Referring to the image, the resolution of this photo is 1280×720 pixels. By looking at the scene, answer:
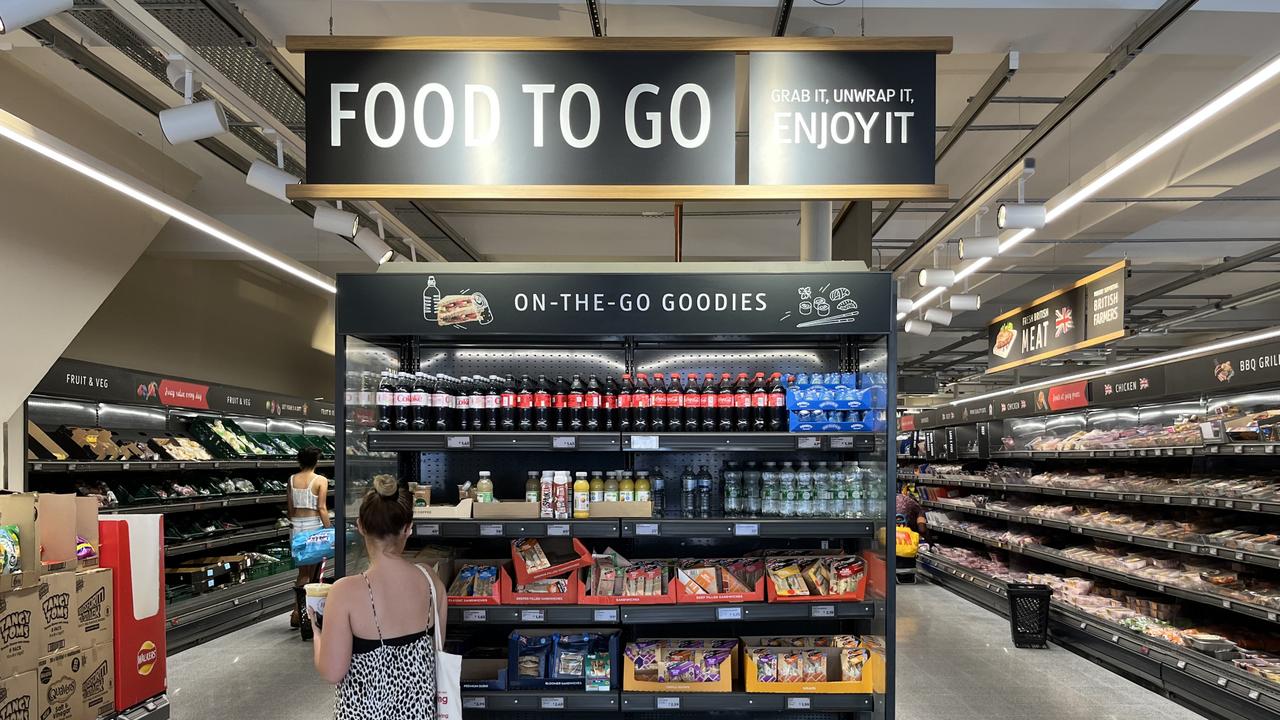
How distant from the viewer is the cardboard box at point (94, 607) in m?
2.95

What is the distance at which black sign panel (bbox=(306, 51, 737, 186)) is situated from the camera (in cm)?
302

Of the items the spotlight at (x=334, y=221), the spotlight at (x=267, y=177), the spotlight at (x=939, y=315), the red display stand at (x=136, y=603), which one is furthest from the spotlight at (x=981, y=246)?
the red display stand at (x=136, y=603)

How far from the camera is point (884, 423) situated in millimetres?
4199

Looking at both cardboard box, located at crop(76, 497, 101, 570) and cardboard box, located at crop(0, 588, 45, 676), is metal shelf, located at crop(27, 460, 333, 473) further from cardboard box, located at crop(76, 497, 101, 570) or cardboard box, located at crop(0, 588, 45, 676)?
cardboard box, located at crop(0, 588, 45, 676)

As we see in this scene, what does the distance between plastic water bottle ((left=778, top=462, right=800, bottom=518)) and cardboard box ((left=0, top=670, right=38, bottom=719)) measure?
3.19 m

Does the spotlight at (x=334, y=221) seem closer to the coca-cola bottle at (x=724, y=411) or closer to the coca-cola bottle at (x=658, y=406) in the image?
the coca-cola bottle at (x=658, y=406)

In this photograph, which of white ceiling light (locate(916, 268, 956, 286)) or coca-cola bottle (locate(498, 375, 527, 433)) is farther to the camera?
white ceiling light (locate(916, 268, 956, 286))

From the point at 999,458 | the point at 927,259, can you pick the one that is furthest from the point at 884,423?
the point at 927,259

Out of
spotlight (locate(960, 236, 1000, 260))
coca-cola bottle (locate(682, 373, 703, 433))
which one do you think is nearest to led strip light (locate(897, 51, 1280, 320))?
spotlight (locate(960, 236, 1000, 260))

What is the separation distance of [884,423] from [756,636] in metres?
1.38

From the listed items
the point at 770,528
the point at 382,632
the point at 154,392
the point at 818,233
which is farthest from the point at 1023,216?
the point at 154,392

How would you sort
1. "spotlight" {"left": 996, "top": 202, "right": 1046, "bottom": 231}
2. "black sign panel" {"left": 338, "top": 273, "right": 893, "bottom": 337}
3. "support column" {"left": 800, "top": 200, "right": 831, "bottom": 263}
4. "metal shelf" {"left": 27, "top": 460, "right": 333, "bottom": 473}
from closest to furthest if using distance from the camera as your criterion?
"black sign panel" {"left": 338, "top": 273, "right": 893, "bottom": 337}
"spotlight" {"left": 996, "top": 202, "right": 1046, "bottom": 231}
"metal shelf" {"left": 27, "top": 460, "right": 333, "bottom": 473}
"support column" {"left": 800, "top": 200, "right": 831, "bottom": 263}

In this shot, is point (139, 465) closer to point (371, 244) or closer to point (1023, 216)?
point (371, 244)

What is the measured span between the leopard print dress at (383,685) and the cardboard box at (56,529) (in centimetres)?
103
